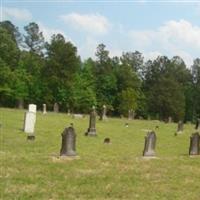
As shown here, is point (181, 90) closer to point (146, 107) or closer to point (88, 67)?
point (146, 107)

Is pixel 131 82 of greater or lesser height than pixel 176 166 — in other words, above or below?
above

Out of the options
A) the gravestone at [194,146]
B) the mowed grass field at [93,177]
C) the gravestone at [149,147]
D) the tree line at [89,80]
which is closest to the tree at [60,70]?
the tree line at [89,80]

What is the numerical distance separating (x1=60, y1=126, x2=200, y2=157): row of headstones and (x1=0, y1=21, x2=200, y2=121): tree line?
58059mm

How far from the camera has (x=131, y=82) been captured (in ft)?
324

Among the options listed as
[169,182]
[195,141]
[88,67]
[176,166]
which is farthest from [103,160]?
[88,67]

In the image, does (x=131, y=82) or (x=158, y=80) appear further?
(x=158, y=80)

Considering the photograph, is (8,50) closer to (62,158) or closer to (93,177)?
(62,158)

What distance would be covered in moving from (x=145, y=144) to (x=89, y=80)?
3076 inches

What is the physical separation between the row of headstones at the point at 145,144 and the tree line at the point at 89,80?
58.1 metres

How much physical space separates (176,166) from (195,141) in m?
3.64

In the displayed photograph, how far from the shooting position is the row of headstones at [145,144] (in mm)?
15393

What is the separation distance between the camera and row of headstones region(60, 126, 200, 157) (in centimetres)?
1539

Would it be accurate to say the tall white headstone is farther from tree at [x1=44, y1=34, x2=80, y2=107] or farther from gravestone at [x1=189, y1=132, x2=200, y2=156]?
tree at [x1=44, y1=34, x2=80, y2=107]

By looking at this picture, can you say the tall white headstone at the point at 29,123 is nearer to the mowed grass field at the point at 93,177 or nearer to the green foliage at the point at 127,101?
the mowed grass field at the point at 93,177
